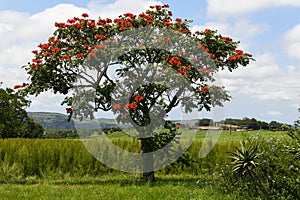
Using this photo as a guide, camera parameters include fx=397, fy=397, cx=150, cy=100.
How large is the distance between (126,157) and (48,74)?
4576mm

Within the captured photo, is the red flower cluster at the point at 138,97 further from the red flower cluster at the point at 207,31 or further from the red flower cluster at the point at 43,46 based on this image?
the red flower cluster at the point at 207,31

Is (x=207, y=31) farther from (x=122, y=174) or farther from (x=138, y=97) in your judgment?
(x=122, y=174)

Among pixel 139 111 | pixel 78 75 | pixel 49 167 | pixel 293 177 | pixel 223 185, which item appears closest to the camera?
pixel 293 177

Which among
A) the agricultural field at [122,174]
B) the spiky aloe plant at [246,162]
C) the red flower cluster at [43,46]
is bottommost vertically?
the agricultural field at [122,174]

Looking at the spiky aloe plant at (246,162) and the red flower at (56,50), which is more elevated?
the red flower at (56,50)

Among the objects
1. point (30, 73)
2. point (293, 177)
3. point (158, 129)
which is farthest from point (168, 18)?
point (293, 177)

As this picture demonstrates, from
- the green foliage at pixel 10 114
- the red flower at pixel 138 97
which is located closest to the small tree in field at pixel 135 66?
the red flower at pixel 138 97

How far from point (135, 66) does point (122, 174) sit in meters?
4.79

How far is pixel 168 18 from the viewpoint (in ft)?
36.6

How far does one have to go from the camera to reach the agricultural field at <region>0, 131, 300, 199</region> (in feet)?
26.9

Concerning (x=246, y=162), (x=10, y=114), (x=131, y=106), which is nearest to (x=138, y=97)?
(x=131, y=106)

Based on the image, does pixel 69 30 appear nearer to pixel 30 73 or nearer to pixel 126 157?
pixel 30 73

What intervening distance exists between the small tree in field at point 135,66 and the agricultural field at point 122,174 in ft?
4.94

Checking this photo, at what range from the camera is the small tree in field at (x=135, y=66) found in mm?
9805
